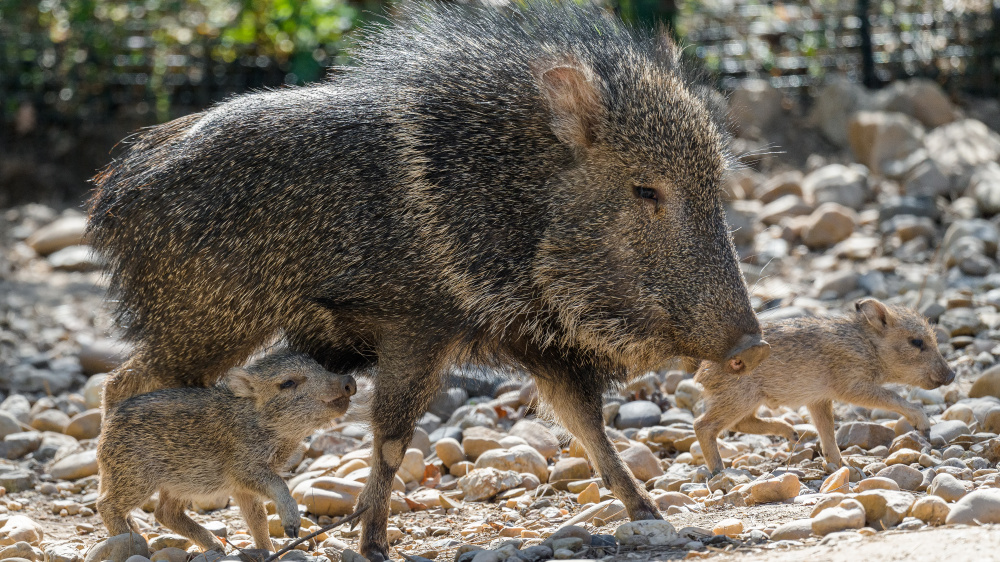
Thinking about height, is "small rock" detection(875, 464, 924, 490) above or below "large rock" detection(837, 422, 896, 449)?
above

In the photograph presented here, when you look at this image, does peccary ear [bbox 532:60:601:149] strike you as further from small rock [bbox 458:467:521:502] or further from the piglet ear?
small rock [bbox 458:467:521:502]

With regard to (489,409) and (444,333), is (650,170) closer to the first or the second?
(444,333)

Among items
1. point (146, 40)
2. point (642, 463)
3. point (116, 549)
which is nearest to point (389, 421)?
point (116, 549)

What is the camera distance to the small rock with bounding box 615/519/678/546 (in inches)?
151

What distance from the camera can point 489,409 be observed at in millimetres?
5883

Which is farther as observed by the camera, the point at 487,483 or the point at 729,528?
the point at 487,483

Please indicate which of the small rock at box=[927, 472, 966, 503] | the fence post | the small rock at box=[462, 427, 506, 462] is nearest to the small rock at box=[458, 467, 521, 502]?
the small rock at box=[462, 427, 506, 462]

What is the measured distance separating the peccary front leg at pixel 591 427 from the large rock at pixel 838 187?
5013 millimetres

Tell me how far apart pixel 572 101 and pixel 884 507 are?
1782 mm

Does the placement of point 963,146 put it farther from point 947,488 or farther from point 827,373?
point 947,488

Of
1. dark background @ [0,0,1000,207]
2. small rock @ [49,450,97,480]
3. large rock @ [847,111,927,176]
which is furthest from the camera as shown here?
dark background @ [0,0,1000,207]

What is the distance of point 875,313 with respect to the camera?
5227 millimetres

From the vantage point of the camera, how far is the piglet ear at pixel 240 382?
429 cm

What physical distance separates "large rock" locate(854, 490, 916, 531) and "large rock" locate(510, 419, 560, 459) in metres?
1.84
